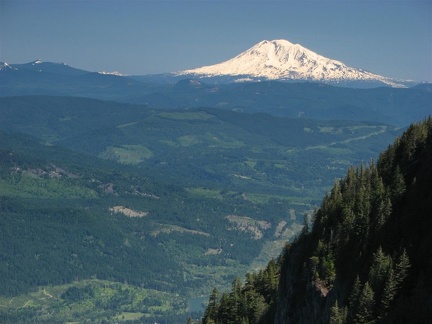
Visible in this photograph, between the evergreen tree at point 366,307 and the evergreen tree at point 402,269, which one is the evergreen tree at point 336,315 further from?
the evergreen tree at point 402,269

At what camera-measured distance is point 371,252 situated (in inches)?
2317

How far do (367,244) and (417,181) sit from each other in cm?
606

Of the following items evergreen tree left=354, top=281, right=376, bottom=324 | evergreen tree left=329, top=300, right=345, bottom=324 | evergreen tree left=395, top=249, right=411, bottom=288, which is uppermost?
evergreen tree left=395, top=249, right=411, bottom=288

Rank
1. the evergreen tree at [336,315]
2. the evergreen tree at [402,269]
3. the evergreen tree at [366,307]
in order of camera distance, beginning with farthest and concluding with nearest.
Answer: the evergreen tree at [336,315] < the evergreen tree at [366,307] < the evergreen tree at [402,269]

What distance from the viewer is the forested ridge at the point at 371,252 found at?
2053 inches

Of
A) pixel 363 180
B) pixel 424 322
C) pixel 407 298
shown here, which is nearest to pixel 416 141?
pixel 363 180

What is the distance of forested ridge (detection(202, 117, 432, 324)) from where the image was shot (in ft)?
171

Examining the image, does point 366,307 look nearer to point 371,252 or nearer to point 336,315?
point 336,315

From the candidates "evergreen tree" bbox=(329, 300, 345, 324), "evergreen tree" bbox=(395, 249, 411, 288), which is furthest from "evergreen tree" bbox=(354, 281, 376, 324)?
"evergreen tree" bbox=(395, 249, 411, 288)

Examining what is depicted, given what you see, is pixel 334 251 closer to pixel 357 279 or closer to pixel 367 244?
pixel 367 244

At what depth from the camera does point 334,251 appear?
6612 centimetres

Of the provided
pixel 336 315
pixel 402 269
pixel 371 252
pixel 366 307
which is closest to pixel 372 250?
pixel 371 252

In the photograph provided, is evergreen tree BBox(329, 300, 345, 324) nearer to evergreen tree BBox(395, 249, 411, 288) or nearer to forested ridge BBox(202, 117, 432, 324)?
forested ridge BBox(202, 117, 432, 324)

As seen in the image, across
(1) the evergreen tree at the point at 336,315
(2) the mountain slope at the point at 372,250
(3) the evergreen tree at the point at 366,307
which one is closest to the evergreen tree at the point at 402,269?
(2) the mountain slope at the point at 372,250
